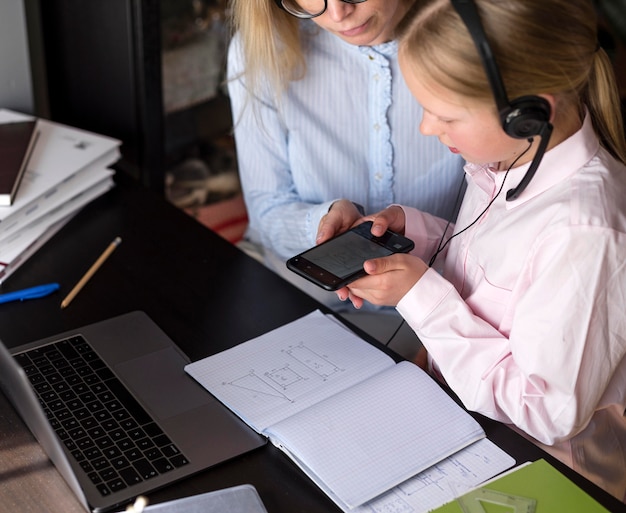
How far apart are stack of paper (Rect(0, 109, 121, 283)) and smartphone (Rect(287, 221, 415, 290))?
0.47 m

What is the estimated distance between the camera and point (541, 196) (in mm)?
1056

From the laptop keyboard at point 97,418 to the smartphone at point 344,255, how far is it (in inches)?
10.5

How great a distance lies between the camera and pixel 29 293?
1.26 meters

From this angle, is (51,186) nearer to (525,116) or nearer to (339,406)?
(339,406)

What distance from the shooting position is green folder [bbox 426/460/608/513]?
0.90 metres

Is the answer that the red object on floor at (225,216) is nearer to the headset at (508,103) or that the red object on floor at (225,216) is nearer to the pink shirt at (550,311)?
the pink shirt at (550,311)

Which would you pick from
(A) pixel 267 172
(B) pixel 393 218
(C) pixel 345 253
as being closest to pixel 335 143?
(A) pixel 267 172

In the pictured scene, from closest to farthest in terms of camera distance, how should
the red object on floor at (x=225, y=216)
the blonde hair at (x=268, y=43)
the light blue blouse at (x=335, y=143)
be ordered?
the blonde hair at (x=268, y=43), the light blue blouse at (x=335, y=143), the red object on floor at (x=225, y=216)

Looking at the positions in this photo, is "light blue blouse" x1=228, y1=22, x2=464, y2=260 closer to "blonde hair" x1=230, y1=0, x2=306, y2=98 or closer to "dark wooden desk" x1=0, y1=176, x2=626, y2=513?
"blonde hair" x1=230, y1=0, x2=306, y2=98

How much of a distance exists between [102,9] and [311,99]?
0.49 meters

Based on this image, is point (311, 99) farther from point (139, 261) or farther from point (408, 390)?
point (408, 390)

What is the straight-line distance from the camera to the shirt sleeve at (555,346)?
971 millimetres

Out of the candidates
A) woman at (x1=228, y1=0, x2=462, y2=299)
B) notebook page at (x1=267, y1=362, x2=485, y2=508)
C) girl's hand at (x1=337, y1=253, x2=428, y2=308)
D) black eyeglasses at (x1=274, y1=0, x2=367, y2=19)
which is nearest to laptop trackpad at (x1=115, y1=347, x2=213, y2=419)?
notebook page at (x1=267, y1=362, x2=485, y2=508)

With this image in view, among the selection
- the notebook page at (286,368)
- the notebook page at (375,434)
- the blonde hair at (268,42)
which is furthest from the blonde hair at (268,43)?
the notebook page at (375,434)
